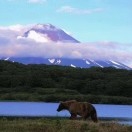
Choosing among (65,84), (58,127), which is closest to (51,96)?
(65,84)

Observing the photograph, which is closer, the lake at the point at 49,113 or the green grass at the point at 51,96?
the lake at the point at 49,113

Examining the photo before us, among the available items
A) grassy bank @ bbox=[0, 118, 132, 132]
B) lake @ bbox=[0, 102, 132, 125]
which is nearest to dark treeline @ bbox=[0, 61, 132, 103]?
lake @ bbox=[0, 102, 132, 125]

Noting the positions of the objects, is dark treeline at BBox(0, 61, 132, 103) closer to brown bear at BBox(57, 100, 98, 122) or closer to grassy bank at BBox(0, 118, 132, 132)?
brown bear at BBox(57, 100, 98, 122)

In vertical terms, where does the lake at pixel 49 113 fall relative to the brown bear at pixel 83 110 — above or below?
below

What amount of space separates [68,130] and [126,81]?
146388mm

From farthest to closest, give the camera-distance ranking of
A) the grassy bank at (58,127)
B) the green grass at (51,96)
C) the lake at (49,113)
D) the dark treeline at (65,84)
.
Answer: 1. the dark treeline at (65,84)
2. the green grass at (51,96)
3. the lake at (49,113)
4. the grassy bank at (58,127)

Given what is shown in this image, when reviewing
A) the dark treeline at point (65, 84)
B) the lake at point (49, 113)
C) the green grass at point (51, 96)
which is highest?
the lake at point (49, 113)

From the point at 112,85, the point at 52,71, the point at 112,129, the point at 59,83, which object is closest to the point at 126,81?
the point at 112,85

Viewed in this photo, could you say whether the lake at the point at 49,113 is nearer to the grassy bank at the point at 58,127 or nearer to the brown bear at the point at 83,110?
the brown bear at the point at 83,110

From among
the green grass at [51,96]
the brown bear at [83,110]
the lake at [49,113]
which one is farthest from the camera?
the green grass at [51,96]

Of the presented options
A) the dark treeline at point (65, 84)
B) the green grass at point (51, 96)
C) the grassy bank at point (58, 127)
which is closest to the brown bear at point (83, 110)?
the grassy bank at point (58, 127)

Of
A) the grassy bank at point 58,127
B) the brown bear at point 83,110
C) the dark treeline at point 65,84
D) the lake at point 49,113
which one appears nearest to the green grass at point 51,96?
the dark treeline at point 65,84

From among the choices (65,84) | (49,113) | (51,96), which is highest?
(49,113)

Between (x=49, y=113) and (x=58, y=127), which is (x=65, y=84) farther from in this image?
(x=58, y=127)
